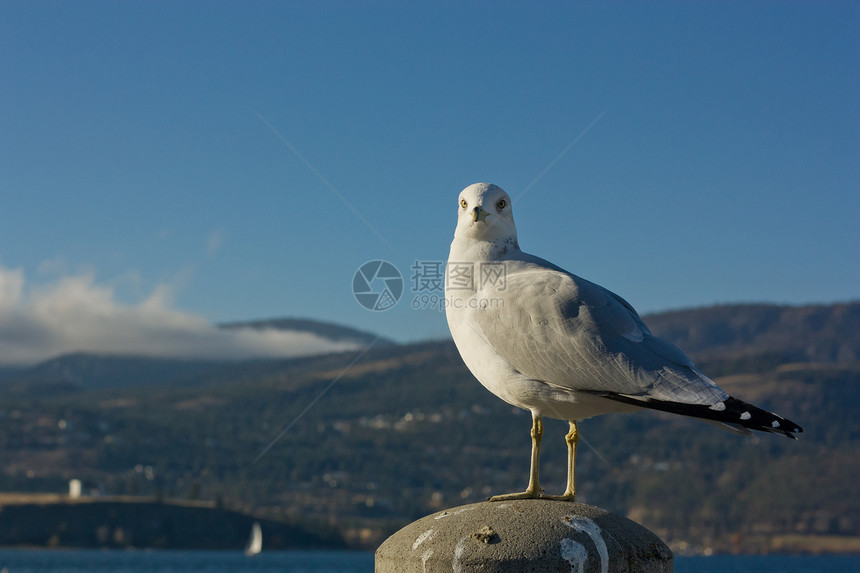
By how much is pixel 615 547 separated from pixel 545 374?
6.42ft

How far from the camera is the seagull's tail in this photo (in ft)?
31.3

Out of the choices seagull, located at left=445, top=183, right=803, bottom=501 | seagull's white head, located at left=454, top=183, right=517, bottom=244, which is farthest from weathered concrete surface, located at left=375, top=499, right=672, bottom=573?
seagull's white head, located at left=454, top=183, right=517, bottom=244

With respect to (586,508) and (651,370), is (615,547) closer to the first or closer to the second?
(586,508)

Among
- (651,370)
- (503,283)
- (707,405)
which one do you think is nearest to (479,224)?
(503,283)

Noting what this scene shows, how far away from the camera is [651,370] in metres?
10.6

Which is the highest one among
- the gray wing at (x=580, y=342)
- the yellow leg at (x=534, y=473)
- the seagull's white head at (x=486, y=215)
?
the seagull's white head at (x=486, y=215)

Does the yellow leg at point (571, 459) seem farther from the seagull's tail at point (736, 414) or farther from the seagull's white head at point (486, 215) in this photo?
the seagull's white head at point (486, 215)

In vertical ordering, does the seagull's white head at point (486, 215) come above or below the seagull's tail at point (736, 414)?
above

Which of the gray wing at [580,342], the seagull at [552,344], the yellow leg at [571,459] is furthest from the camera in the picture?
the yellow leg at [571,459]

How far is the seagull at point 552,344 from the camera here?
408 inches

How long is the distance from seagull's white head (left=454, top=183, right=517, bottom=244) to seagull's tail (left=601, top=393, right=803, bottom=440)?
3058 mm

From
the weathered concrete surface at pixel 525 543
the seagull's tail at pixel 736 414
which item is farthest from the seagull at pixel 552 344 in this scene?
the weathered concrete surface at pixel 525 543

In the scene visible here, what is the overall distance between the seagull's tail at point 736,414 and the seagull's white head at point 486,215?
10.0ft

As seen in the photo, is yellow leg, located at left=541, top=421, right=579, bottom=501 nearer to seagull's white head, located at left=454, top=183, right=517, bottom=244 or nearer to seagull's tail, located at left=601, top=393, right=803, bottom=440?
seagull's tail, located at left=601, top=393, right=803, bottom=440
